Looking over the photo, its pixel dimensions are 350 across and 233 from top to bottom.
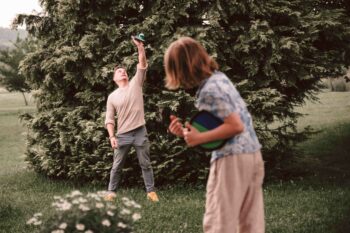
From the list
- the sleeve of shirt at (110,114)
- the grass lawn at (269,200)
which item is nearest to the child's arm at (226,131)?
the grass lawn at (269,200)

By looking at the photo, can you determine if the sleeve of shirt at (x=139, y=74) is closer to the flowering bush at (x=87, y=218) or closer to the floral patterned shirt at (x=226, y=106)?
the flowering bush at (x=87, y=218)

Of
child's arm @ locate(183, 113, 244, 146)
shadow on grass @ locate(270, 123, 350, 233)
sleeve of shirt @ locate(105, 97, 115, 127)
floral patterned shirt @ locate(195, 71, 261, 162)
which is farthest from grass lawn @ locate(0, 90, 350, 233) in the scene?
child's arm @ locate(183, 113, 244, 146)

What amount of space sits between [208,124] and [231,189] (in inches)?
20.1

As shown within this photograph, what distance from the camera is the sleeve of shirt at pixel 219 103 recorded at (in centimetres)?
350

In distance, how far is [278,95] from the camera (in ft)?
29.1

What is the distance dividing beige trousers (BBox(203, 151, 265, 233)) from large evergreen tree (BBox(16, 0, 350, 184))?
195 inches

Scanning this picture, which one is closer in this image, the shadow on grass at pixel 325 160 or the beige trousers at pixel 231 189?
the beige trousers at pixel 231 189

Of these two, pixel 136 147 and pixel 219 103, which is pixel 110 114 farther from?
pixel 219 103

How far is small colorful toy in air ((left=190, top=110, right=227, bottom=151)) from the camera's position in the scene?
3.59 metres

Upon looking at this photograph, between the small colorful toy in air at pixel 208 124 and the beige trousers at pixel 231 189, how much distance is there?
5.0 inches

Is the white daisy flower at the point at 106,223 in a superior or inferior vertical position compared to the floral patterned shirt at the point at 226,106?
inferior

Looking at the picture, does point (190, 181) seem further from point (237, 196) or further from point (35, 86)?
point (237, 196)

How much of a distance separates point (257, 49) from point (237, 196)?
578 centimetres

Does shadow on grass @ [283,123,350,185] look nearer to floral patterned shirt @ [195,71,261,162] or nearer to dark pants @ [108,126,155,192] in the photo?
dark pants @ [108,126,155,192]
